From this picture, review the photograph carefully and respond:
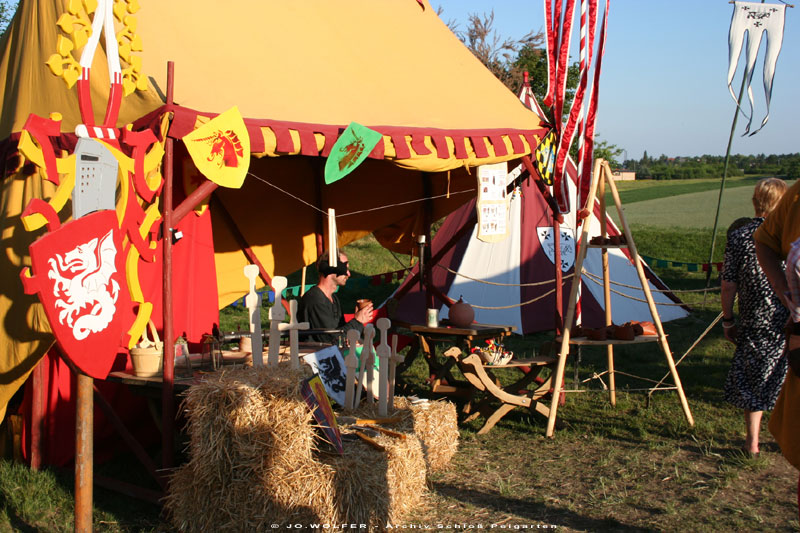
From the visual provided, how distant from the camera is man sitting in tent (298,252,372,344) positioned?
16.2 ft

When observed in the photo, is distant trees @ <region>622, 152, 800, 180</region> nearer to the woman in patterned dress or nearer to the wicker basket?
the woman in patterned dress

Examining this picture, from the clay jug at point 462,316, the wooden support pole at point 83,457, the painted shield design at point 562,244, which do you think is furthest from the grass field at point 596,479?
the painted shield design at point 562,244

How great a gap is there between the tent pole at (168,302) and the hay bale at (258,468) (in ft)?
0.98

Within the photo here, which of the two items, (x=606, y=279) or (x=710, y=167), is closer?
(x=606, y=279)

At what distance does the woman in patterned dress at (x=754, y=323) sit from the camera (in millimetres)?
4180

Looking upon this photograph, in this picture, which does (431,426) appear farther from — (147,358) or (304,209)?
(304,209)

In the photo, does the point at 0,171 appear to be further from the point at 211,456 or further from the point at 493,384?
the point at 493,384

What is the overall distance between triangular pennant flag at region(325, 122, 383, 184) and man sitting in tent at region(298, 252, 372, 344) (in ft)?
3.91

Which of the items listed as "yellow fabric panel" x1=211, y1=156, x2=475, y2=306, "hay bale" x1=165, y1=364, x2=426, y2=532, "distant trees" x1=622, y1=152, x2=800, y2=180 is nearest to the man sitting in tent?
"yellow fabric panel" x1=211, y1=156, x2=475, y2=306

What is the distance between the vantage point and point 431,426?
4.16 m

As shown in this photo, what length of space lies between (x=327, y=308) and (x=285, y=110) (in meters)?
1.46

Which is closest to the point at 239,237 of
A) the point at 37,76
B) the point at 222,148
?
the point at 37,76

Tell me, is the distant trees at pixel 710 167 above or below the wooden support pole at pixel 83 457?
above

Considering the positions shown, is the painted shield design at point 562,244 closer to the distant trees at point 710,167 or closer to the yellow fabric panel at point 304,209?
the yellow fabric panel at point 304,209
